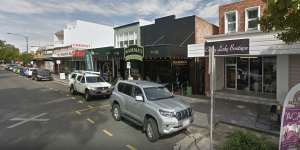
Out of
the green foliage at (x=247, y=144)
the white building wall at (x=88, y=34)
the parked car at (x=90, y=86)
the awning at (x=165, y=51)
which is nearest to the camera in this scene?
the green foliage at (x=247, y=144)

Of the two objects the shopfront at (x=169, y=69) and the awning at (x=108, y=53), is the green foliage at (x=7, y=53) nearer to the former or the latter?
the awning at (x=108, y=53)

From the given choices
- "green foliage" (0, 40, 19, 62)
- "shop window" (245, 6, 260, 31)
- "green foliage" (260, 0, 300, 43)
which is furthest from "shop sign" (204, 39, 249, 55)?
"green foliage" (0, 40, 19, 62)

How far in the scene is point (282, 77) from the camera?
1228 cm

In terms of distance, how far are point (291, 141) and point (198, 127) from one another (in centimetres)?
406

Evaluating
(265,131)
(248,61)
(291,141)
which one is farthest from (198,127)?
(248,61)

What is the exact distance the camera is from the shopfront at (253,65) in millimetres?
11109

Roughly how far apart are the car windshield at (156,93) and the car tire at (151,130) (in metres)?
0.92

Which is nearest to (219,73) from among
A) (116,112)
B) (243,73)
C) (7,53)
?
(243,73)

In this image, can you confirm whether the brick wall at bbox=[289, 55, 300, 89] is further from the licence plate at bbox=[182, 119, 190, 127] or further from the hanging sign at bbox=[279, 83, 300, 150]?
the hanging sign at bbox=[279, 83, 300, 150]

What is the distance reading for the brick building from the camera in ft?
37.3

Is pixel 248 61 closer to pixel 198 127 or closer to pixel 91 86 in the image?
pixel 198 127

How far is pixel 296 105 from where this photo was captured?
516 cm

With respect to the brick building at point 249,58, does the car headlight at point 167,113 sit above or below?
below

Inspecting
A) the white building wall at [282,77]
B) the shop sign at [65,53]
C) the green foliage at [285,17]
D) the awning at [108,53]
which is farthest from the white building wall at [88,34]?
the green foliage at [285,17]
